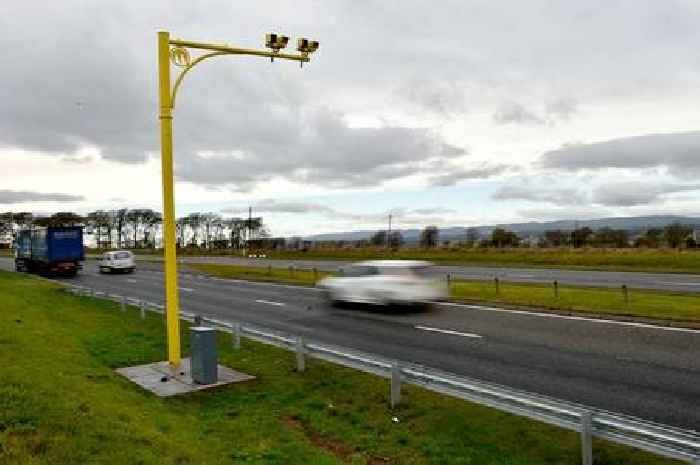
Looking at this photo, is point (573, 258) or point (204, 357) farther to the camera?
point (573, 258)

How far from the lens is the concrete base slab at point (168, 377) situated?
33.2 ft

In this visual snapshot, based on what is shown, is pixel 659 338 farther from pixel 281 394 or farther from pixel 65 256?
pixel 65 256

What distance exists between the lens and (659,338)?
13.3 metres

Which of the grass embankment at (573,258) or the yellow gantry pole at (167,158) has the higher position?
the yellow gantry pole at (167,158)

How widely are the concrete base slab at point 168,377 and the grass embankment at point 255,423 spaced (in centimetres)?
27

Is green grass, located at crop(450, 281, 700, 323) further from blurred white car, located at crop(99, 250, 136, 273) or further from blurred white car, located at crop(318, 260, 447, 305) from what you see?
blurred white car, located at crop(99, 250, 136, 273)

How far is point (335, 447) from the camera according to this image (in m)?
7.58

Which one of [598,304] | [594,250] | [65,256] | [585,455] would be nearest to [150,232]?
[65,256]

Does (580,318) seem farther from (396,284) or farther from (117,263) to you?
(117,263)

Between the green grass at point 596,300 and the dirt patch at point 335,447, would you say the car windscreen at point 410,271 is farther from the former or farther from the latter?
the dirt patch at point 335,447

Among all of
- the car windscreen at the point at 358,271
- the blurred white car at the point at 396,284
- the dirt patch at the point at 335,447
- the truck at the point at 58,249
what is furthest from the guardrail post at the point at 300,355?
the truck at the point at 58,249

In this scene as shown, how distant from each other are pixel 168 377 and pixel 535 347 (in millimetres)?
7777

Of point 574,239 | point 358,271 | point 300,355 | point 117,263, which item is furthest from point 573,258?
→ point 300,355

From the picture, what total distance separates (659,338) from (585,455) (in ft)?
27.4
